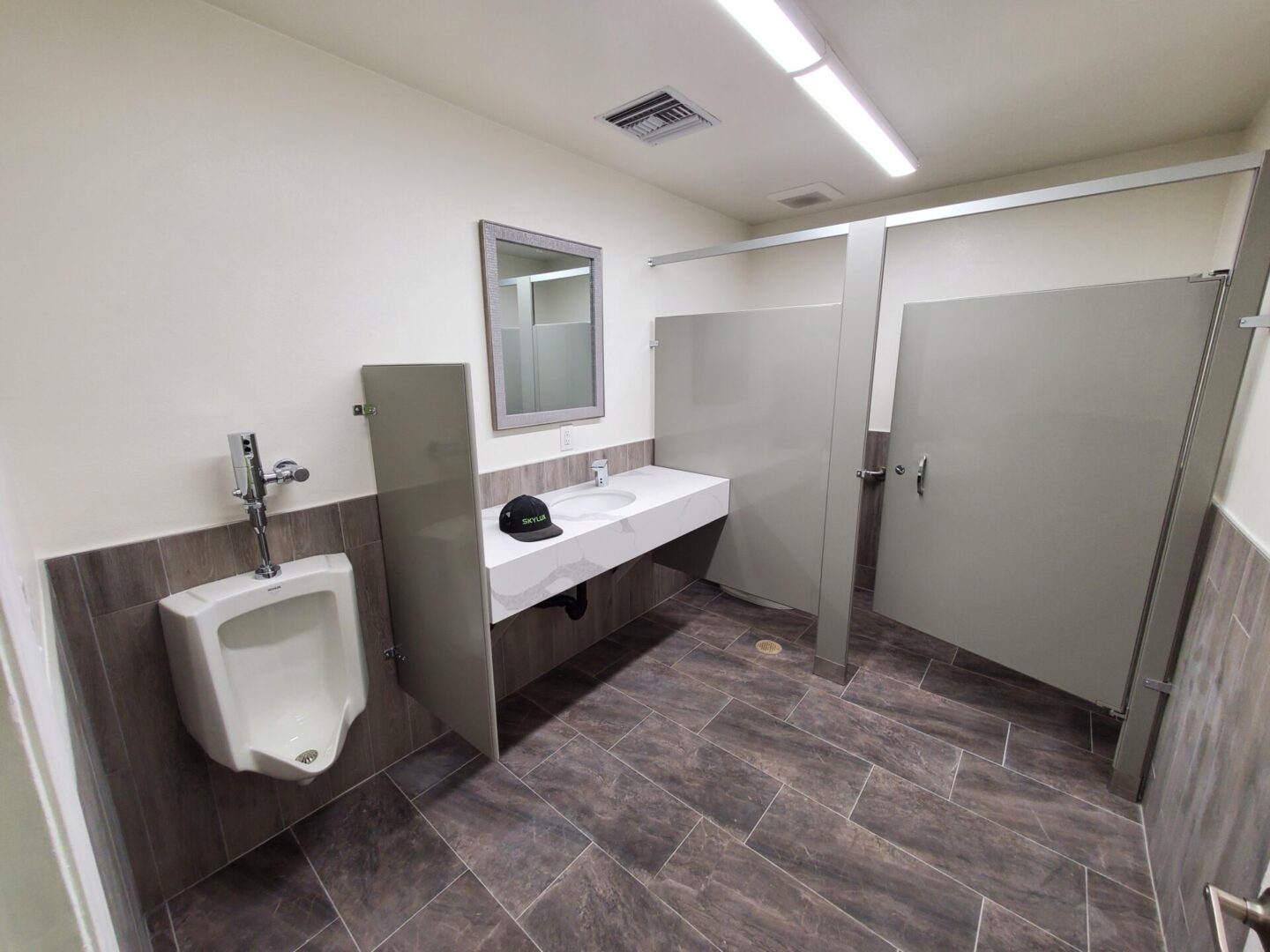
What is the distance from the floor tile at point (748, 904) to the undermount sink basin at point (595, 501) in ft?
4.30

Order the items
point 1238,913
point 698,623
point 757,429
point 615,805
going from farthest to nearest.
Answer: point 698,623 < point 757,429 < point 615,805 < point 1238,913

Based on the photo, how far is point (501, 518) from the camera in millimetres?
1891

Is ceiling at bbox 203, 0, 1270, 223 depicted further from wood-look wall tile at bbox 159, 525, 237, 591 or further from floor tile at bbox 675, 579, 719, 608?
floor tile at bbox 675, 579, 719, 608

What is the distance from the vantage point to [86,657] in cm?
128

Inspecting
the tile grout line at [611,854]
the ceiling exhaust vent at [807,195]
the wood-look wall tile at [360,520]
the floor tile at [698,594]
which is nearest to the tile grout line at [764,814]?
the tile grout line at [611,854]

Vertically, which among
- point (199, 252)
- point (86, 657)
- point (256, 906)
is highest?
point (199, 252)

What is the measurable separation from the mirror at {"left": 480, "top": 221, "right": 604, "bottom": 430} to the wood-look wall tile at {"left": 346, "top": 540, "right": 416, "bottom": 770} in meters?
0.71

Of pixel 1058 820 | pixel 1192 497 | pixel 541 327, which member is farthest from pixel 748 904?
pixel 541 327

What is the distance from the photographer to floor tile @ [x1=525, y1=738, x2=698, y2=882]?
5.21ft

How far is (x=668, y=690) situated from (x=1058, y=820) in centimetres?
141

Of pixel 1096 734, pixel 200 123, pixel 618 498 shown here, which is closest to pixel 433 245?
pixel 200 123

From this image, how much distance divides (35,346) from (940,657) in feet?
11.4

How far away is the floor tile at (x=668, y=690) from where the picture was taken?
7.15 feet

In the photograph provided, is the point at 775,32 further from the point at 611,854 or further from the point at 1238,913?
the point at 611,854
